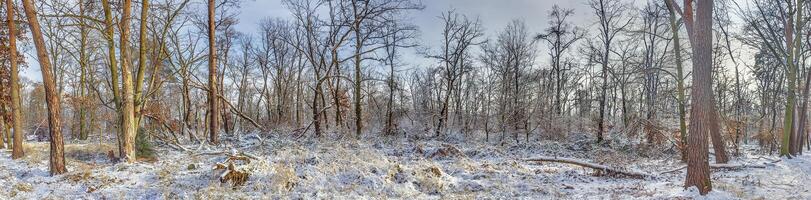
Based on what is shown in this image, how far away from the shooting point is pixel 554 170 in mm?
10352

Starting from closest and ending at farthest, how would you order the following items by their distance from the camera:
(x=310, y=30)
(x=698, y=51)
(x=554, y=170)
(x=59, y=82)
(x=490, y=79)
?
1. (x=698, y=51)
2. (x=554, y=170)
3. (x=310, y=30)
4. (x=59, y=82)
5. (x=490, y=79)

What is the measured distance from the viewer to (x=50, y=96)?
8.42 meters

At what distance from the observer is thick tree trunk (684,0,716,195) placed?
22.2ft

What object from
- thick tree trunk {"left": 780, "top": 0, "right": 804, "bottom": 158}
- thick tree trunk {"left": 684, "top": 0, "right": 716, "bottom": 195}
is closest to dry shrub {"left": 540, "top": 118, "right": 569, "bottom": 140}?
thick tree trunk {"left": 780, "top": 0, "right": 804, "bottom": 158}

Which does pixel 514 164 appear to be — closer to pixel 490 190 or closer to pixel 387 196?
pixel 490 190

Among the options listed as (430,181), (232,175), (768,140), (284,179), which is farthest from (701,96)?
(768,140)

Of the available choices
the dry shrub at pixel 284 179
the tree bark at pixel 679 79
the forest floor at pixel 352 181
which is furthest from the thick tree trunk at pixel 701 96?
the dry shrub at pixel 284 179

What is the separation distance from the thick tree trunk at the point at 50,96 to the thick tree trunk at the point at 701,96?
11630 mm

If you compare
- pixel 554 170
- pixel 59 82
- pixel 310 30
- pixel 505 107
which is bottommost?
pixel 554 170

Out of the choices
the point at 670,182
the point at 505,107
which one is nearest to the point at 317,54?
the point at 505,107

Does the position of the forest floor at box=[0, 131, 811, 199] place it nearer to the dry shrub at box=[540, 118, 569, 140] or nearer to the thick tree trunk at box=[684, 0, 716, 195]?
the thick tree trunk at box=[684, 0, 716, 195]

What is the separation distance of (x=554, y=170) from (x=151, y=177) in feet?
28.8

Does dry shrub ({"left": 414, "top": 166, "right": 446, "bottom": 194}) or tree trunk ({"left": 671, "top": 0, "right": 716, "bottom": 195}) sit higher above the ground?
tree trunk ({"left": 671, "top": 0, "right": 716, "bottom": 195})

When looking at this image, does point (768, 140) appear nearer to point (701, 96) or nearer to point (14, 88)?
point (701, 96)
